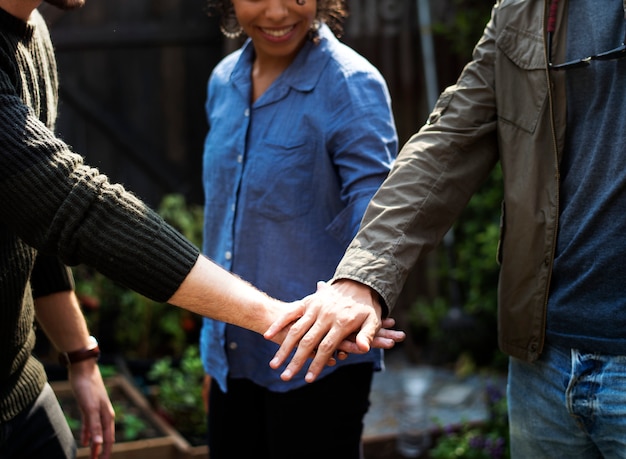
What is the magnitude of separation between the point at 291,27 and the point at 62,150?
89 centimetres

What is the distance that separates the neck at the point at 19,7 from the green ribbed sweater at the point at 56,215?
1 centimetres

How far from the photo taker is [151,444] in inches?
145

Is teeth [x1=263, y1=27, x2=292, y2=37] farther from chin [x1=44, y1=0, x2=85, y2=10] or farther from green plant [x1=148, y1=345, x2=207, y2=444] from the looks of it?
green plant [x1=148, y1=345, x2=207, y2=444]

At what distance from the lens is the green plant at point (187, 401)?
4031 mm

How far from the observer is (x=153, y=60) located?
19.1ft

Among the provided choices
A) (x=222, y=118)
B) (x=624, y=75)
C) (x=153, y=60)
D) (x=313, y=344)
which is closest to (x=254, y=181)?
(x=222, y=118)

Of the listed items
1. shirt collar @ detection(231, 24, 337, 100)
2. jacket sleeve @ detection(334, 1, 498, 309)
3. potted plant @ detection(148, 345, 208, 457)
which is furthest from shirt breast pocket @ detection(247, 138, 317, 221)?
potted plant @ detection(148, 345, 208, 457)

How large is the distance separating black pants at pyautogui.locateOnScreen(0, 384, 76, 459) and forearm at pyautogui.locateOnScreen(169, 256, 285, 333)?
55cm

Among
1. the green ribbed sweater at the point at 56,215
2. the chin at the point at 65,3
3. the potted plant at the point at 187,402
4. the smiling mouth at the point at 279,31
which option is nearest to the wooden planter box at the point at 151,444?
the potted plant at the point at 187,402

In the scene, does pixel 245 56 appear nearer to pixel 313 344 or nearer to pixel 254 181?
pixel 254 181

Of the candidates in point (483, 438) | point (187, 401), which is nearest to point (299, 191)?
point (483, 438)

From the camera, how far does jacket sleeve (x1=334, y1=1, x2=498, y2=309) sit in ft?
6.66

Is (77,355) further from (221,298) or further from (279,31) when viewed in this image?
(279,31)

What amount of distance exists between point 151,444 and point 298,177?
1820mm
